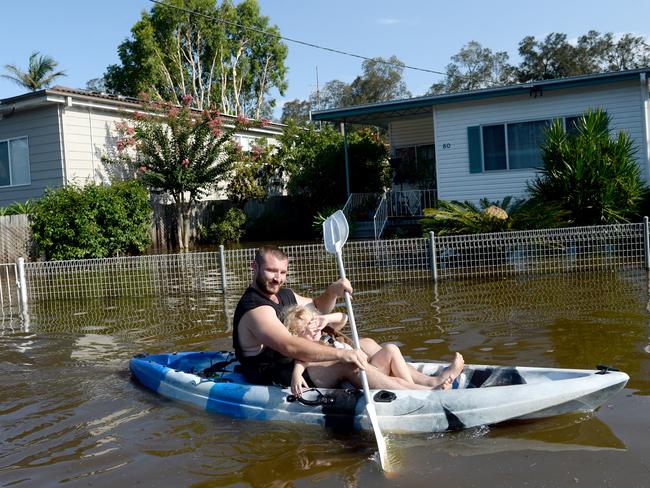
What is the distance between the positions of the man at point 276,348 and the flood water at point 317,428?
16.9 inches

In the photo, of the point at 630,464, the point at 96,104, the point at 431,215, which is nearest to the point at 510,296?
the point at 431,215

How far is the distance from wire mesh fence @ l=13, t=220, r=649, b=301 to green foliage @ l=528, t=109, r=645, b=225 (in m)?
2.29

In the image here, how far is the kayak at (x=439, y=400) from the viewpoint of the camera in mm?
5141

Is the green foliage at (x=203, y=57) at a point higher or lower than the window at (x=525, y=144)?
higher

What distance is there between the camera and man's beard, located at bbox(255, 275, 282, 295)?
5.75 metres

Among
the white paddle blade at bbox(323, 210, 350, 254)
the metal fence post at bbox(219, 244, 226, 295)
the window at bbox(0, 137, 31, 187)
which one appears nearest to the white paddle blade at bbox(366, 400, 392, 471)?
the white paddle blade at bbox(323, 210, 350, 254)

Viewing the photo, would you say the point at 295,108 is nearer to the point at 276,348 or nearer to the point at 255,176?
the point at 255,176

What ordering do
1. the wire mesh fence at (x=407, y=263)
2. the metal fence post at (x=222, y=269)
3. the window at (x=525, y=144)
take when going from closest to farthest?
the metal fence post at (x=222, y=269)
the wire mesh fence at (x=407, y=263)
the window at (x=525, y=144)

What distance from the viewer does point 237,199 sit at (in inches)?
1038

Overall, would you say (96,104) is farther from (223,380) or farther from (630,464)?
(630,464)

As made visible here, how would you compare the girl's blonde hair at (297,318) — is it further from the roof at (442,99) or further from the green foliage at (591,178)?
the roof at (442,99)

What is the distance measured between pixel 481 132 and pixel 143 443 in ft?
51.1

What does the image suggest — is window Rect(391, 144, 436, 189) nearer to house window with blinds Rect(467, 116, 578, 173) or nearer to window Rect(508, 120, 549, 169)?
house window with blinds Rect(467, 116, 578, 173)

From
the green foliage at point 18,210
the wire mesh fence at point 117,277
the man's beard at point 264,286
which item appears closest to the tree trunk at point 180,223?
the green foliage at point 18,210
